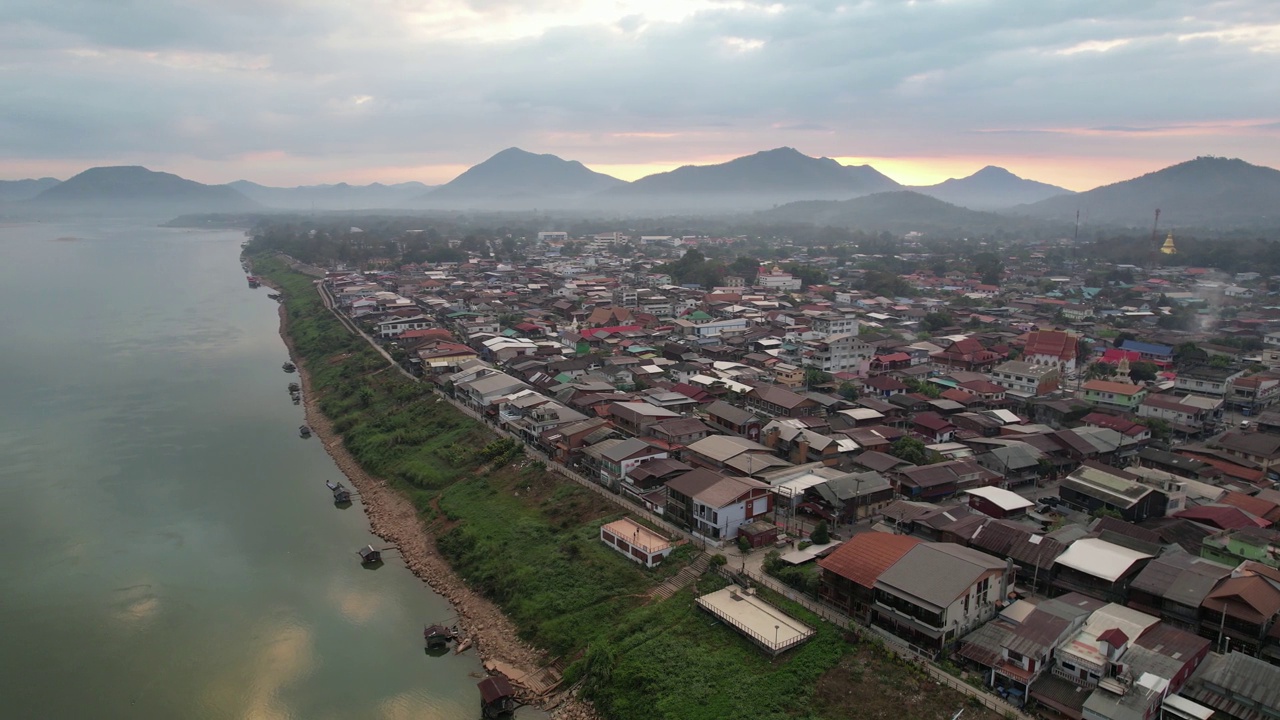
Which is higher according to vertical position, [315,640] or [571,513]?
[571,513]

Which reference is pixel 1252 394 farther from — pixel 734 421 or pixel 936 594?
pixel 936 594

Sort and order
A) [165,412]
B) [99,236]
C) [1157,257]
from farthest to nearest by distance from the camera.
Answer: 1. [99,236]
2. [1157,257]
3. [165,412]

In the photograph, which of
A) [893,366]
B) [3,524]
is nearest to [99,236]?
[3,524]

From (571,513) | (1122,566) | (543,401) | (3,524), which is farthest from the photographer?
(543,401)

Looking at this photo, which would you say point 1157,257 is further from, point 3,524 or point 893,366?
point 3,524

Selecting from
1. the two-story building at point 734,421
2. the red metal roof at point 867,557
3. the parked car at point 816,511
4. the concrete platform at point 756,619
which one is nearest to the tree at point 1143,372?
the two-story building at point 734,421

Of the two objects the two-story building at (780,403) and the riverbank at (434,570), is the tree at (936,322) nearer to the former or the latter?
the two-story building at (780,403)
